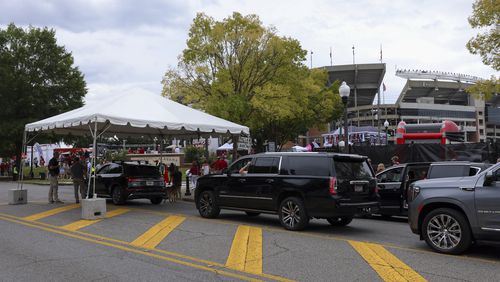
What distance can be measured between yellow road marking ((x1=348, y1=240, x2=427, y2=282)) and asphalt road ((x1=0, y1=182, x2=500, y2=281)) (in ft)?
0.05

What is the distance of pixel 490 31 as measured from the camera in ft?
60.6

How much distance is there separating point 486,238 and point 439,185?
1.15m

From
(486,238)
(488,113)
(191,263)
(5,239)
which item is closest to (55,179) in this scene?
(5,239)

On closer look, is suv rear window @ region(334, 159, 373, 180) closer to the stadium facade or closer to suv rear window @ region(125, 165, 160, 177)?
suv rear window @ region(125, 165, 160, 177)

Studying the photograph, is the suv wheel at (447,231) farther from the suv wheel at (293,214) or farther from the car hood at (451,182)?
the suv wheel at (293,214)

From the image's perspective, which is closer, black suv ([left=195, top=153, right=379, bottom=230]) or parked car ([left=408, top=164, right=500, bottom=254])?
parked car ([left=408, top=164, right=500, bottom=254])

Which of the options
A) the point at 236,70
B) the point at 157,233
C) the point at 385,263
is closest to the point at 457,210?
the point at 385,263

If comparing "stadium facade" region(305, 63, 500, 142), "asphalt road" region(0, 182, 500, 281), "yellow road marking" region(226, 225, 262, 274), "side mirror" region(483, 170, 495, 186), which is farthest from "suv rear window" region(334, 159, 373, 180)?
"stadium facade" region(305, 63, 500, 142)

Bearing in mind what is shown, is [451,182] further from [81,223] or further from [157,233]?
[81,223]

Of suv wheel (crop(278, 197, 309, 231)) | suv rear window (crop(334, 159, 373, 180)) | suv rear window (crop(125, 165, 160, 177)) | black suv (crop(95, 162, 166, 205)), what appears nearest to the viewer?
suv rear window (crop(334, 159, 373, 180))

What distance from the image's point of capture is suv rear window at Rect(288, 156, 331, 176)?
1030cm

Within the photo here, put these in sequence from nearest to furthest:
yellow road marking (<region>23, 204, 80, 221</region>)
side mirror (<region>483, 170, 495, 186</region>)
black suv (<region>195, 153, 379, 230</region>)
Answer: side mirror (<region>483, 170, 495, 186</region>) < black suv (<region>195, 153, 379, 230</region>) < yellow road marking (<region>23, 204, 80, 221</region>)

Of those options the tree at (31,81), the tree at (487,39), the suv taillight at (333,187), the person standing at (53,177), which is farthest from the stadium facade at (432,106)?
the suv taillight at (333,187)

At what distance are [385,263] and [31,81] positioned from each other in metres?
41.1
